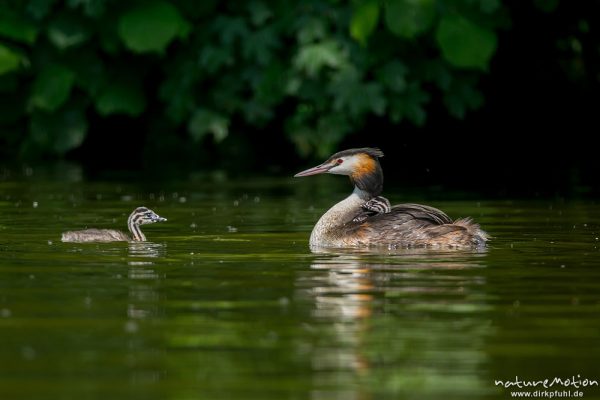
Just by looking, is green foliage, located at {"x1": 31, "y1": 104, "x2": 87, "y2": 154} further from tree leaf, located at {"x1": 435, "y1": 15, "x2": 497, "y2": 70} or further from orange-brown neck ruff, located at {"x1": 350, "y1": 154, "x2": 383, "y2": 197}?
orange-brown neck ruff, located at {"x1": 350, "y1": 154, "x2": 383, "y2": 197}

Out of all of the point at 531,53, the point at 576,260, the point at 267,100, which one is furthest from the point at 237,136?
the point at 576,260

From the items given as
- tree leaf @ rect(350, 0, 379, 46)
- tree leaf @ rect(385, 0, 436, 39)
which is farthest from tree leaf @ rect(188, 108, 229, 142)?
tree leaf @ rect(385, 0, 436, 39)

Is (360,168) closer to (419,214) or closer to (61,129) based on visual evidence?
(419,214)

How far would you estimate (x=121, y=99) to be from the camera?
82.3ft

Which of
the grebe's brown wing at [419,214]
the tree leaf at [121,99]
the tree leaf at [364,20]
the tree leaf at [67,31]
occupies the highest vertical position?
the tree leaf at [67,31]

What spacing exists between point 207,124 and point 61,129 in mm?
2334

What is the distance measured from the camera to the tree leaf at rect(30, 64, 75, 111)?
79.7ft

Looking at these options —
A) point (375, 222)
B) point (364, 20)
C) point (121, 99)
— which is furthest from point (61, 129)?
point (375, 222)

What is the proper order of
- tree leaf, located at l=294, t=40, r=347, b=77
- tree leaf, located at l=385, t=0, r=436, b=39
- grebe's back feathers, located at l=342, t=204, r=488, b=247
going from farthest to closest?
tree leaf, located at l=294, t=40, r=347, b=77 → tree leaf, located at l=385, t=0, r=436, b=39 → grebe's back feathers, located at l=342, t=204, r=488, b=247

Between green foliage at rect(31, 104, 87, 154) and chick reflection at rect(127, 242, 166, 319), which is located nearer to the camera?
chick reflection at rect(127, 242, 166, 319)

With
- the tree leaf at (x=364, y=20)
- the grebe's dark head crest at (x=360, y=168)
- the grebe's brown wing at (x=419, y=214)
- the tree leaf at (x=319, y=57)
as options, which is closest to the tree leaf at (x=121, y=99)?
the tree leaf at (x=319, y=57)

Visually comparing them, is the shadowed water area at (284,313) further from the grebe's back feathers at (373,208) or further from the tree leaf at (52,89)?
the tree leaf at (52,89)

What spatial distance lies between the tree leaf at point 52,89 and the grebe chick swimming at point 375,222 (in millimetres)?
11908

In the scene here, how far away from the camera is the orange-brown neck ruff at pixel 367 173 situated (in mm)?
12906
